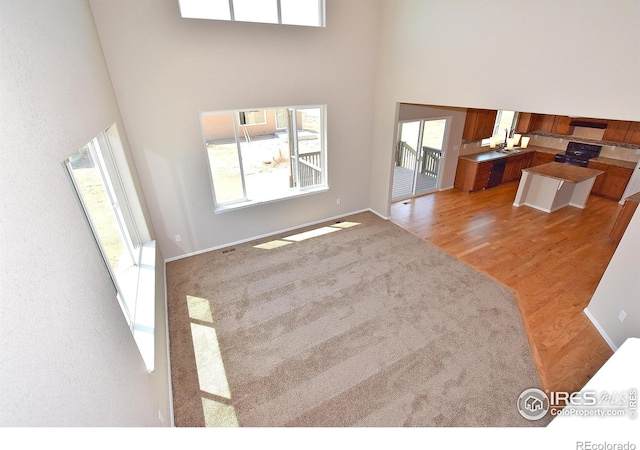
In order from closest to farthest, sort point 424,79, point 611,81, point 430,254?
point 611,81, point 424,79, point 430,254

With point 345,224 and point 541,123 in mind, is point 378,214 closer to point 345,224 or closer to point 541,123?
point 345,224

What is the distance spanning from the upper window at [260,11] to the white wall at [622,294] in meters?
4.83

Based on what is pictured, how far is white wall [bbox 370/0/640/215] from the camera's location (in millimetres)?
2439

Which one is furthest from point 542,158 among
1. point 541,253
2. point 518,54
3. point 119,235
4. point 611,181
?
point 119,235

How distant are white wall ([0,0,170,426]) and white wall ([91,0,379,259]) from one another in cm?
161

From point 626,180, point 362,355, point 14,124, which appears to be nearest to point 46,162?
point 14,124

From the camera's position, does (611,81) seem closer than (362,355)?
Yes

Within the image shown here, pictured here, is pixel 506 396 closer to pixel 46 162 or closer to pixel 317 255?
pixel 317 255

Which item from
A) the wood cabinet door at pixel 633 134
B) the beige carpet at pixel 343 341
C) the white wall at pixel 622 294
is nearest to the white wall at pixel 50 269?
the beige carpet at pixel 343 341

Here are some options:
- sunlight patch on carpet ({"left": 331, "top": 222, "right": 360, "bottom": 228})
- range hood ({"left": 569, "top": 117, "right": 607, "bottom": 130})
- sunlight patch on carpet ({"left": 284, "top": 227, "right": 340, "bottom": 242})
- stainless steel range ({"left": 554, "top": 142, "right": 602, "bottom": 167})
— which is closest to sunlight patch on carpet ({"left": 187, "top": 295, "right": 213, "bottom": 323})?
sunlight patch on carpet ({"left": 284, "top": 227, "right": 340, "bottom": 242})

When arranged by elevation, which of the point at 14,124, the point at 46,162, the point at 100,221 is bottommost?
the point at 100,221

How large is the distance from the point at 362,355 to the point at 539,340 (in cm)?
206

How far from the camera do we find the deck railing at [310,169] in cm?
551

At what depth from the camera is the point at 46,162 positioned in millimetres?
1404
